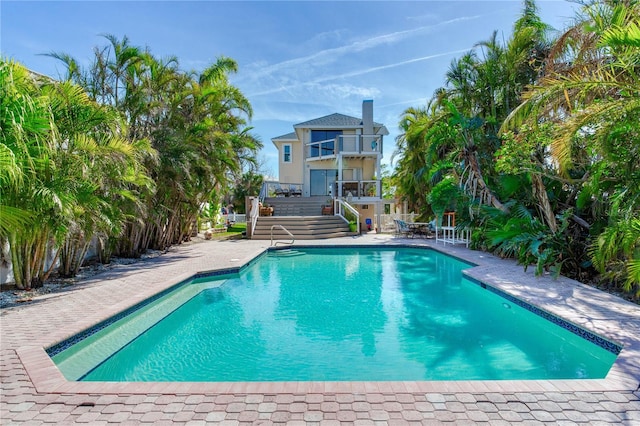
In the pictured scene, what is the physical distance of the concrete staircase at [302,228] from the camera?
19.4 metres

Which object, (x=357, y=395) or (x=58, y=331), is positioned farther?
(x=58, y=331)

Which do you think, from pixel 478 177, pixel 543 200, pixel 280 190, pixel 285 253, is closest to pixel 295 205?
pixel 280 190

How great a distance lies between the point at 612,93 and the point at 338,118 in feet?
73.8

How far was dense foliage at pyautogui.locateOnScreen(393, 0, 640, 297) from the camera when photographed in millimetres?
5926

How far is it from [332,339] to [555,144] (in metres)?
5.79

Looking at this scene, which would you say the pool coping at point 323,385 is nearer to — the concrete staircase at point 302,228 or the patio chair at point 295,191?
the concrete staircase at point 302,228

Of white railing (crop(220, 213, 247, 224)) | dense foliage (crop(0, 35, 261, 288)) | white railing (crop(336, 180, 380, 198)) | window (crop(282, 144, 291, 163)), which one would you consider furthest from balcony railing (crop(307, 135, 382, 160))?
white railing (crop(220, 213, 247, 224))

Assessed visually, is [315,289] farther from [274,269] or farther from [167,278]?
[167,278]

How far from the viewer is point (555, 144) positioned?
656cm

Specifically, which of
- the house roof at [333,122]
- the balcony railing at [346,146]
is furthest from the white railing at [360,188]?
the house roof at [333,122]

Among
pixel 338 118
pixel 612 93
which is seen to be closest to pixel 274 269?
pixel 612 93

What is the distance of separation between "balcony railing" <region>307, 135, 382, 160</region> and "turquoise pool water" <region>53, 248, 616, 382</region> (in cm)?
1556

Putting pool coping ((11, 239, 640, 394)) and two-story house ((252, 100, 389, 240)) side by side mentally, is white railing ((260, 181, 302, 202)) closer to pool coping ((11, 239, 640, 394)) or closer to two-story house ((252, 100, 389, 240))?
two-story house ((252, 100, 389, 240))

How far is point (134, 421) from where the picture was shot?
311 cm
